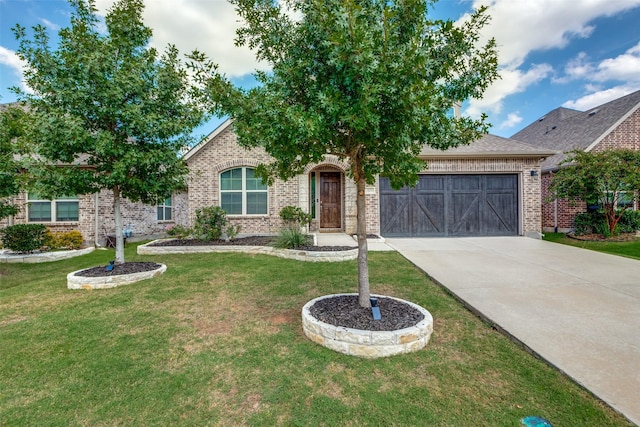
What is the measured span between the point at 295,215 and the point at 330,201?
81.7 inches

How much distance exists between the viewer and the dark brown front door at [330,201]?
11.7 metres

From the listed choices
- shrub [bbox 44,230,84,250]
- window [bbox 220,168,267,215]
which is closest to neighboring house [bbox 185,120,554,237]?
window [bbox 220,168,267,215]

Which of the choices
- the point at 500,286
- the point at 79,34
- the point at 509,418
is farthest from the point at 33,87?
the point at 500,286

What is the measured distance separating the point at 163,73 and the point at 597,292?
8.57 metres

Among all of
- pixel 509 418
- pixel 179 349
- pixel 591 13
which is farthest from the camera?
pixel 591 13

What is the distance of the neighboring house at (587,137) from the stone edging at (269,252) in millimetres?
8869

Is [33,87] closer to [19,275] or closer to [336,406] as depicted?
[19,275]

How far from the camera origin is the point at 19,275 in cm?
706

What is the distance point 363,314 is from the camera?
351 cm

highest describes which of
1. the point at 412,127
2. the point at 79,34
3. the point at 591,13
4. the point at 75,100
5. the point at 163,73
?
the point at 591,13

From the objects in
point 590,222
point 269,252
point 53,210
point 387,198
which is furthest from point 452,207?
point 53,210

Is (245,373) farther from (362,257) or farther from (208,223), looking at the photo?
(208,223)

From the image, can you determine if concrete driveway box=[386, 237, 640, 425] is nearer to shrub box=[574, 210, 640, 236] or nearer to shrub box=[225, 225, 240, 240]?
shrub box=[574, 210, 640, 236]

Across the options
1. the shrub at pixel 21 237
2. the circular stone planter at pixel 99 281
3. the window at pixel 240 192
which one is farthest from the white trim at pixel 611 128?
the shrub at pixel 21 237
